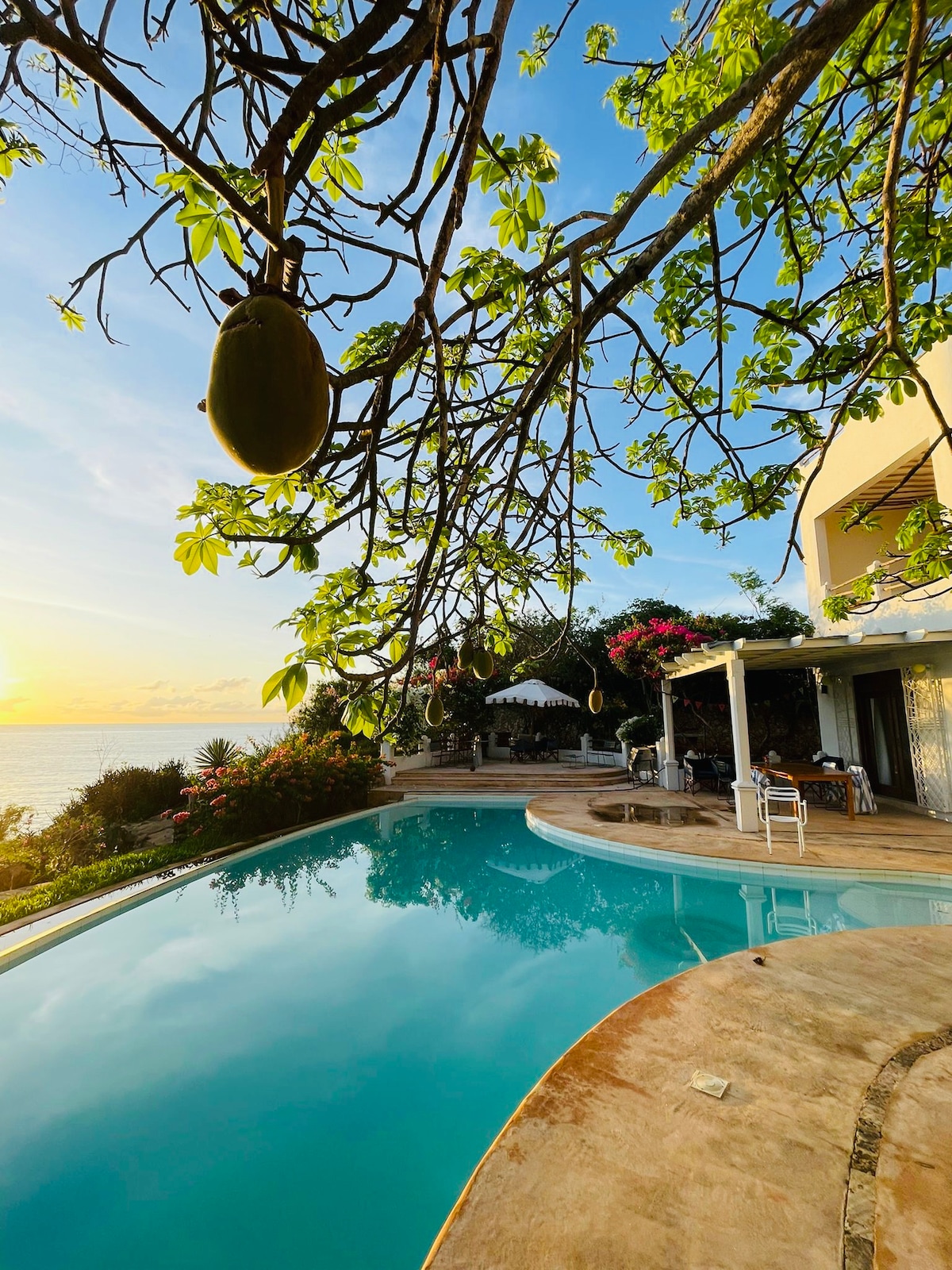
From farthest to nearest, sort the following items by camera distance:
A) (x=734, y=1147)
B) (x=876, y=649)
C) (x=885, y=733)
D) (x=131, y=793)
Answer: (x=131, y=793) → (x=885, y=733) → (x=876, y=649) → (x=734, y=1147)

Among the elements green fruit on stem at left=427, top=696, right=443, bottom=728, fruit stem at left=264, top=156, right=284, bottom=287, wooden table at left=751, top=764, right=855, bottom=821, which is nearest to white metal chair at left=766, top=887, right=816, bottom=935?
wooden table at left=751, top=764, right=855, bottom=821

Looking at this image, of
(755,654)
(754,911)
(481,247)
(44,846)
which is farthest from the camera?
(755,654)

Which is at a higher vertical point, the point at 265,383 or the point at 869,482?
the point at 869,482

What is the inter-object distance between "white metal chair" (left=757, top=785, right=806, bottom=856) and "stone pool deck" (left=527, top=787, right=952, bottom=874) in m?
0.17

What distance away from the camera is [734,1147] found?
2064mm

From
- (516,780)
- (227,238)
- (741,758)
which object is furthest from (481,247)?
(516,780)

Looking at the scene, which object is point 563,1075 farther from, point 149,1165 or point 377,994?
point 377,994

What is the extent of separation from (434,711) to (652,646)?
11346mm

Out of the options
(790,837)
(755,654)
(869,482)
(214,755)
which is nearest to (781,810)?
(790,837)

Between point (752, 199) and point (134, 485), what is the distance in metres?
3.87

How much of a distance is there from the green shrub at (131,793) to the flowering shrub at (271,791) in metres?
0.79

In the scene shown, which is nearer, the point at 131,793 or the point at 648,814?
the point at 648,814

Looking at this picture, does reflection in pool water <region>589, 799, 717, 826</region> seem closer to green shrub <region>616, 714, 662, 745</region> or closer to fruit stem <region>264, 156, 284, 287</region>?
green shrub <region>616, 714, 662, 745</region>

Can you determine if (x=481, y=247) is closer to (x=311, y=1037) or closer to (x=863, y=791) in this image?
(x=311, y=1037)
